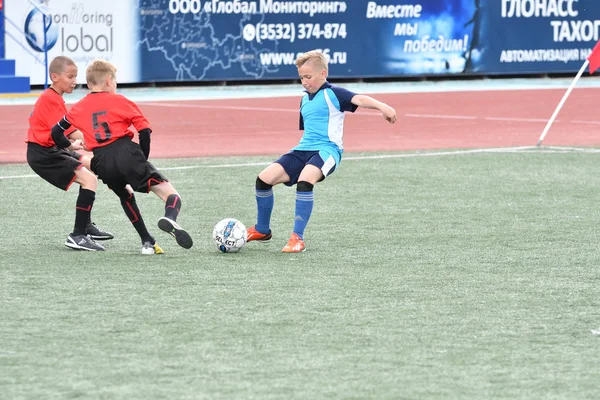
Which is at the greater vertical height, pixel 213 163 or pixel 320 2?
pixel 320 2

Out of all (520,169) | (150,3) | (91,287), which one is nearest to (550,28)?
(150,3)

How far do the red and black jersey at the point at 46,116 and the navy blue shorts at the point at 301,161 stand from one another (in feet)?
5.12

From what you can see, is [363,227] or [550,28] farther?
[550,28]

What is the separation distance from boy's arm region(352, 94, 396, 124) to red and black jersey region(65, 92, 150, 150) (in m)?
1.48

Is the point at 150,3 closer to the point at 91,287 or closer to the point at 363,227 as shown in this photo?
the point at 363,227

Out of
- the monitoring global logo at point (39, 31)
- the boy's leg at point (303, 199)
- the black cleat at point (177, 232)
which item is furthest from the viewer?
the monitoring global logo at point (39, 31)

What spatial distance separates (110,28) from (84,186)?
16396 mm

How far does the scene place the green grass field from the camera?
16.4 feet

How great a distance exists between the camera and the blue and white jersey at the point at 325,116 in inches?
334

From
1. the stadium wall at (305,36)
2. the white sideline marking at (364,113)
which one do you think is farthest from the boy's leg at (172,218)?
the stadium wall at (305,36)

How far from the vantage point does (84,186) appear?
27.8ft

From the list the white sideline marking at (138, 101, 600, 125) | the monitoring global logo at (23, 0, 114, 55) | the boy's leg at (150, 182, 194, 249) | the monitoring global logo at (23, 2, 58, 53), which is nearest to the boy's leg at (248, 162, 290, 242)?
the boy's leg at (150, 182, 194, 249)

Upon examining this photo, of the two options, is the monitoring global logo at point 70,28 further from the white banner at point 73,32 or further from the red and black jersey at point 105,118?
the red and black jersey at point 105,118

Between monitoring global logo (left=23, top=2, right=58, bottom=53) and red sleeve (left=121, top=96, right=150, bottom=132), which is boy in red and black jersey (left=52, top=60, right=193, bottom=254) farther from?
monitoring global logo (left=23, top=2, right=58, bottom=53)
